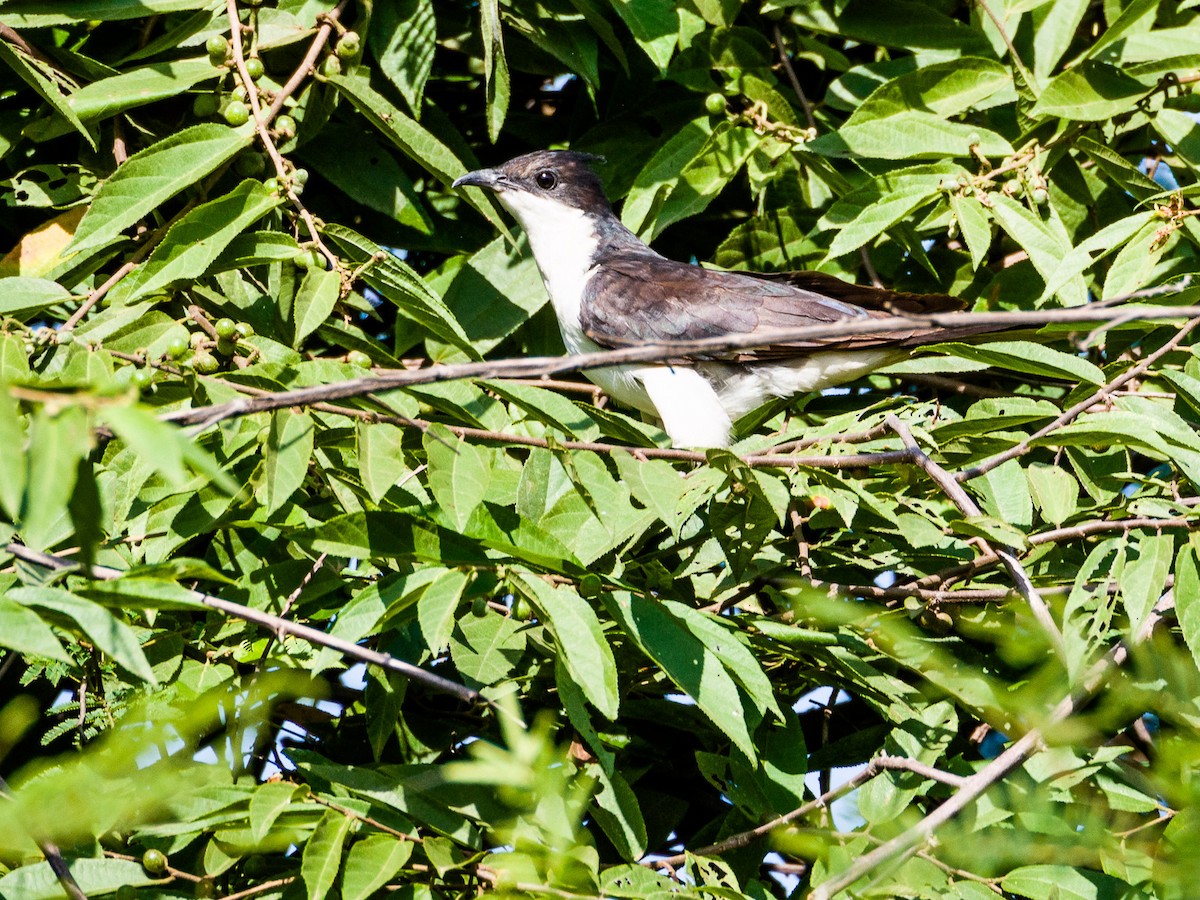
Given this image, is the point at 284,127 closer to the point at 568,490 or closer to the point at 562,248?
the point at 568,490

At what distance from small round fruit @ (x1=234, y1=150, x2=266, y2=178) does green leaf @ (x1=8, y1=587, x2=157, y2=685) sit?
2016 mm

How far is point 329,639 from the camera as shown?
1904mm

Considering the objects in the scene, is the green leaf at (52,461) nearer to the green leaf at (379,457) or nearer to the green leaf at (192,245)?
the green leaf at (379,457)

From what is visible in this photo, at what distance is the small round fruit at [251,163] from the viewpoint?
12.1 feet

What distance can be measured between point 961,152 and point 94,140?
2691mm

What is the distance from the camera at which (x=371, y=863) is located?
7.82 feet

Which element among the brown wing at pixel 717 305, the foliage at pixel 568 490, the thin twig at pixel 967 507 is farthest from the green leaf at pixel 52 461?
the brown wing at pixel 717 305

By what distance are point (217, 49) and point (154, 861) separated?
7.29ft

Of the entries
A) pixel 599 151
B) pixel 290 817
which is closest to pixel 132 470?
pixel 290 817

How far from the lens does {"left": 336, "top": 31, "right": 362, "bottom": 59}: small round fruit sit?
363cm

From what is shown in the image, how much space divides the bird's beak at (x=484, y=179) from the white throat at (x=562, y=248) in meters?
0.24

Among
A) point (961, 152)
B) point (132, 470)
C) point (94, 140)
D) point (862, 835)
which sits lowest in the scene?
point (862, 835)

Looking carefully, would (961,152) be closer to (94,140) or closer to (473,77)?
(473,77)

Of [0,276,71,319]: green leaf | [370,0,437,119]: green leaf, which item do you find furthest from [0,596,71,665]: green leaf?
[370,0,437,119]: green leaf
